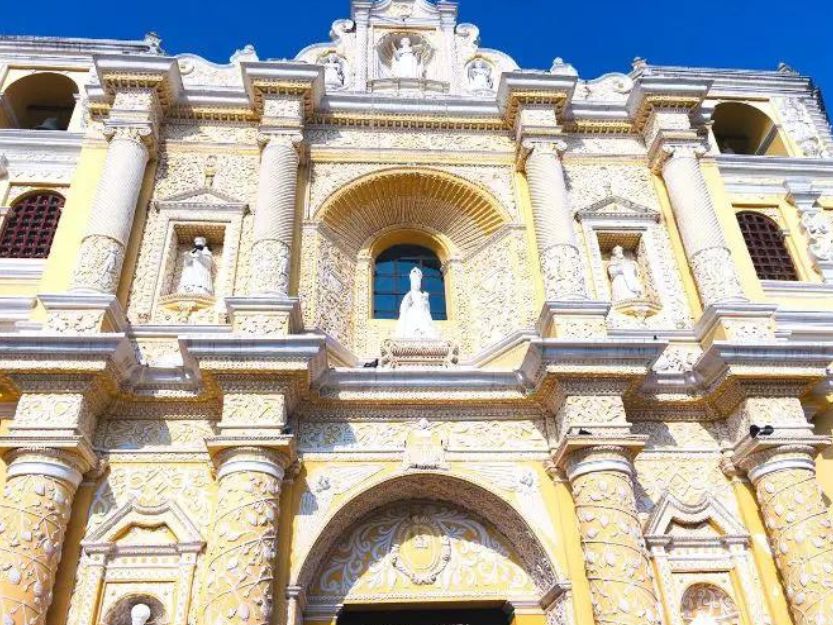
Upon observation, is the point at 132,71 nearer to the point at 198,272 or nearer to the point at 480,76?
the point at 198,272

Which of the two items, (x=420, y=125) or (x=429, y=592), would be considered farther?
(x=420, y=125)

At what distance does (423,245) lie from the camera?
11.0 m

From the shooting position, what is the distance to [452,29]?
40.6ft

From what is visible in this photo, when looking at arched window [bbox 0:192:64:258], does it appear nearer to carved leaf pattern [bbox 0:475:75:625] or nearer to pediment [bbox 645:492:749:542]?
carved leaf pattern [bbox 0:475:75:625]

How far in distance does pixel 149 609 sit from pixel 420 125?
7448 mm

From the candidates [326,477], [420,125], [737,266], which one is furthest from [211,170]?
[737,266]

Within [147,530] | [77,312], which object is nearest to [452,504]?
[147,530]

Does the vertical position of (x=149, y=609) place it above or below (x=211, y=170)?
below

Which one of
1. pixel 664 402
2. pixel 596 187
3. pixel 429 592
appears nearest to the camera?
pixel 429 592

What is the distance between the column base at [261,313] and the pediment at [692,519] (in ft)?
14.8

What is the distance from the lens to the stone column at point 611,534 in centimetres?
656

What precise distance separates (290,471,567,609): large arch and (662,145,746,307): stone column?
12.1ft

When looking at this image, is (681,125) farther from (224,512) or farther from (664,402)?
(224,512)

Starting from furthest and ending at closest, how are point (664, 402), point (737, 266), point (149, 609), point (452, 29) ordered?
1. point (452, 29)
2. point (737, 266)
3. point (664, 402)
4. point (149, 609)
